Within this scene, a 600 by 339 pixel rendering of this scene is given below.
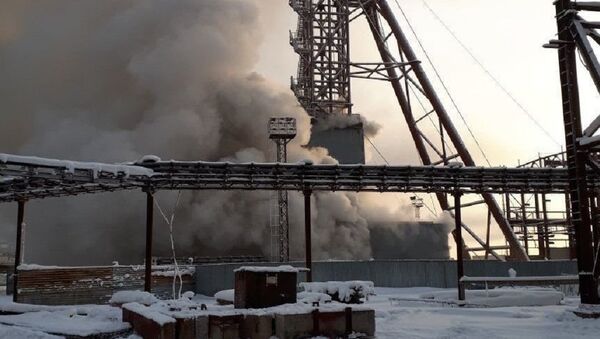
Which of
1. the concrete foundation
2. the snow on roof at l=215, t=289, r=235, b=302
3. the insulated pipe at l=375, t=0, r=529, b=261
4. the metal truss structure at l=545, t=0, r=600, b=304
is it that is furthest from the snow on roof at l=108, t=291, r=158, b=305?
the insulated pipe at l=375, t=0, r=529, b=261

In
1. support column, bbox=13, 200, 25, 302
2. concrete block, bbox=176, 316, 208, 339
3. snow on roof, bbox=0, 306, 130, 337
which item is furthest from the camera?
support column, bbox=13, 200, 25, 302

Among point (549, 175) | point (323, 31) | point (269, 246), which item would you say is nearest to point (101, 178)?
point (549, 175)

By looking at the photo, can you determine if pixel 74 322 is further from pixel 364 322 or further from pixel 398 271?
pixel 398 271

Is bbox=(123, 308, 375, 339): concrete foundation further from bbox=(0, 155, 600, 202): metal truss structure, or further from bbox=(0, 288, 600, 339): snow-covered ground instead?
bbox=(0, 155, 600, 202): metal truss structure

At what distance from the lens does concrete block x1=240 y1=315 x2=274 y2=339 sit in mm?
16000

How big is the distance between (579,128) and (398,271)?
794 inches

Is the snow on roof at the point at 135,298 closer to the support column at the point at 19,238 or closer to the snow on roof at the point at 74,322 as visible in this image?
the snow on roof at the point at 74,322

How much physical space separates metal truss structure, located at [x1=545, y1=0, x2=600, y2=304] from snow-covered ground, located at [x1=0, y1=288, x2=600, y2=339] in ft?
5.76

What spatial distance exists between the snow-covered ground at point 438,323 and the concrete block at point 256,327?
3358 mm

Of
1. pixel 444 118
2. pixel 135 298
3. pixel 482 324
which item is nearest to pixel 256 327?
pixel 482 324

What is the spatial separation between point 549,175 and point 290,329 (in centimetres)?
2372

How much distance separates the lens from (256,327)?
52.6ft

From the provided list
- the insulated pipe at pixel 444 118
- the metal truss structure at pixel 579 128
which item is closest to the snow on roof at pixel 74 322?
the metal truss structure at pixel 579 128

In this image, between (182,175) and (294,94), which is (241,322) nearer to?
(182,175)
